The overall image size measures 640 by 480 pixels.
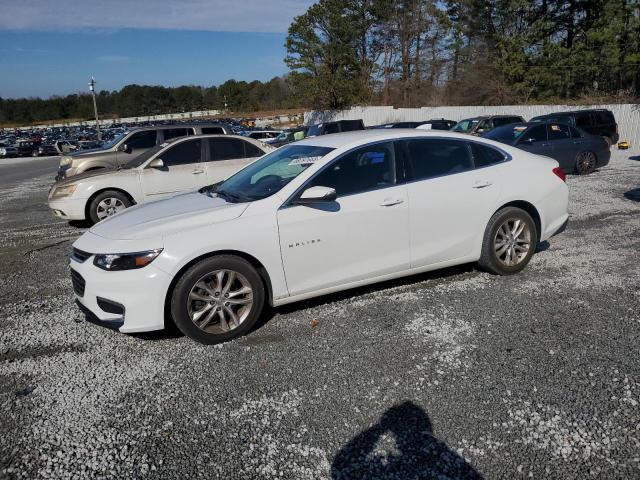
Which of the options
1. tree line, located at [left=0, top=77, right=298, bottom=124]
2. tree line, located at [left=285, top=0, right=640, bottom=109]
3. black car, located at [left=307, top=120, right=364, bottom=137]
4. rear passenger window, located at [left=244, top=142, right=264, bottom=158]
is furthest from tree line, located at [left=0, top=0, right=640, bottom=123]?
tree line, located at [left=0, top=77, right=298, bottom=124]

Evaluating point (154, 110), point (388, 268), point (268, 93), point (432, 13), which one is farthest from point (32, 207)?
point (154, 110)

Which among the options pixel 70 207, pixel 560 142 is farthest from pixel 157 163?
pixel 560 142

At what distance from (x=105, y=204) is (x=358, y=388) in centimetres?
694

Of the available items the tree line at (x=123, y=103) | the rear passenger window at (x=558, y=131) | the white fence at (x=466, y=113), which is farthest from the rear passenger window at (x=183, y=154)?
the tree line at (x=123, y=103)

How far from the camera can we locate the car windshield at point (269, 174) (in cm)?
433

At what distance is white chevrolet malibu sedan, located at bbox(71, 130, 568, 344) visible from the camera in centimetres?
378

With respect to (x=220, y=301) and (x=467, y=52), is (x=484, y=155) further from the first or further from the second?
(x=467, y=52)

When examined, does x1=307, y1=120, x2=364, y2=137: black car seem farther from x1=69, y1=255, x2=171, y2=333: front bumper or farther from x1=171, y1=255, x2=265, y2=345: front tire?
x1=69, y1=255, x2=171, y2=333: front bumper

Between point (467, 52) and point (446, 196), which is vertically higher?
point (467, 52)

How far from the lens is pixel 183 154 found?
896cm

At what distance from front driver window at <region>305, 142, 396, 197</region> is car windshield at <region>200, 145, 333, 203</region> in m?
0.18

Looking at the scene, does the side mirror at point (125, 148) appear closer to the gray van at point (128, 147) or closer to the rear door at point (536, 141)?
the gray van at point (128, 147)

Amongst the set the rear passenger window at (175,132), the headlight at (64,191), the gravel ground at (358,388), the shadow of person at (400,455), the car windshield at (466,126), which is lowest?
the shadow of person at (400,455)

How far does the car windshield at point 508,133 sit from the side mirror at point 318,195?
863 cm
